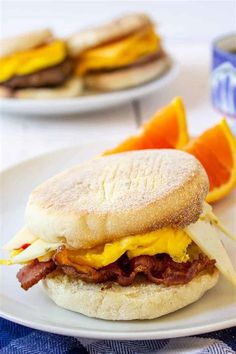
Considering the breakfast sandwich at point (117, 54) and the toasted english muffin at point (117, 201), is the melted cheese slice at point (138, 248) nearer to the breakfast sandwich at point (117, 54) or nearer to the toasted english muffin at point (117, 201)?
the toasted english muffin at point (117, 201)

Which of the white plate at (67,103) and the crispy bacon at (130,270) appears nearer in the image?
the crispy bacon at (130,270)

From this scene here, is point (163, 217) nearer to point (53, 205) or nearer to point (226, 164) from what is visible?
point (53, 205)

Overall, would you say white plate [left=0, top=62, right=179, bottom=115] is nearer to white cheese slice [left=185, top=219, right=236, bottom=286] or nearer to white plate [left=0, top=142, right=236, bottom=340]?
white plate [left=0, top=142, right=236, bottom=340]

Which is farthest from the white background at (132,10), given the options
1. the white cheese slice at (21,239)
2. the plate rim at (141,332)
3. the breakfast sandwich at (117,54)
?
the plate rim at (141,332)

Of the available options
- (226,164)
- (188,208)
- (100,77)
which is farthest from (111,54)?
(188,208)

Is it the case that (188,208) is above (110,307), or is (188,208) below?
above

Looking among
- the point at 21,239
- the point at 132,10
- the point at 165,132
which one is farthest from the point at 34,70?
the point at 132,10

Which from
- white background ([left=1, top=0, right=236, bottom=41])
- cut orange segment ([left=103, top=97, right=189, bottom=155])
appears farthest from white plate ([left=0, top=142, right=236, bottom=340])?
white background ([left=1, top=0, right=236, bottom=41])
